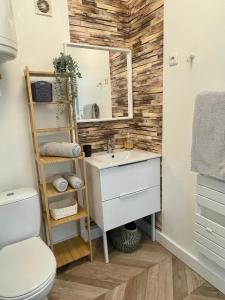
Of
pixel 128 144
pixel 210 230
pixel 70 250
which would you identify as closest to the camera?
pixel 210 230

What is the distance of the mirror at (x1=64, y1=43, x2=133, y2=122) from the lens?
1.93 metres

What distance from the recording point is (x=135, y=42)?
6.73ft

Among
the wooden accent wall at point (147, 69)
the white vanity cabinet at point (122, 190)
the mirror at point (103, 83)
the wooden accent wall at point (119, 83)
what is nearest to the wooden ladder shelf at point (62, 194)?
the white vanity cabinet at point (122, 190)

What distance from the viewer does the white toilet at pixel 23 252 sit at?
115cm

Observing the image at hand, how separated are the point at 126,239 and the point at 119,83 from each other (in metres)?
1.55

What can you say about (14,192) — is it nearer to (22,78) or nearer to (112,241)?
(22,78)

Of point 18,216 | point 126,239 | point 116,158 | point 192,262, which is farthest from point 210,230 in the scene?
point 18,216

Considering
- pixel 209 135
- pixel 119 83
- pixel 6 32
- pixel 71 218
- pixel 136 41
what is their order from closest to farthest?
pixel 6 32 → pixel 209 135 → pixel 71 218 → pixel 136 41 → pixel 119 83

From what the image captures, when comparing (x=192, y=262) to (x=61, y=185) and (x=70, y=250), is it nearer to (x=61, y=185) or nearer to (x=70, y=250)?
(x=70, y=250)

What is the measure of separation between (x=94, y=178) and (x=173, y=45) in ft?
4.14

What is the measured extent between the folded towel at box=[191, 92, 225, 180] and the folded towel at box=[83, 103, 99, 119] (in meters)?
0.98

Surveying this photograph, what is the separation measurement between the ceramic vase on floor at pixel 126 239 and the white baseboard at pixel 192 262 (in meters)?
0.25

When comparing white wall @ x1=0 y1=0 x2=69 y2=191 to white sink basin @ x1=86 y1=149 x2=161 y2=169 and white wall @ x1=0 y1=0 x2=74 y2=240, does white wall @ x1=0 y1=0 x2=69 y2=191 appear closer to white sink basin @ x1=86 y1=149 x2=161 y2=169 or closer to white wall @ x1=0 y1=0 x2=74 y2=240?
white wall @ x1=0 y1=0 x2=74 y2=240

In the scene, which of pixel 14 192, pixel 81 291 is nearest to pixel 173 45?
pixel 14 192
